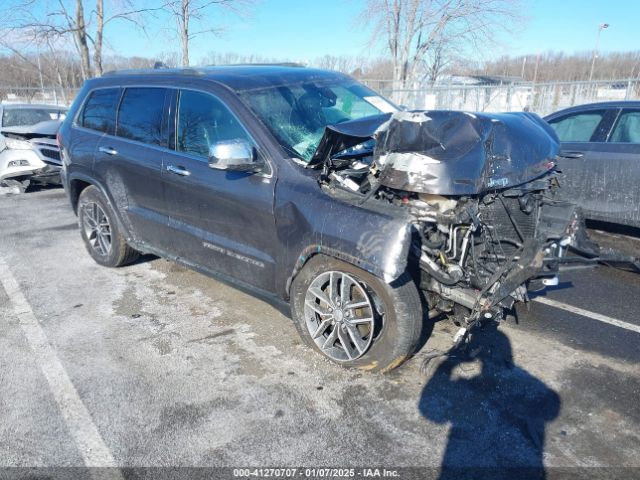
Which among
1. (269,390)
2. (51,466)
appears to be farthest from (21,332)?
(269,390)

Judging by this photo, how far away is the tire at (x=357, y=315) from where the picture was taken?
3.11m

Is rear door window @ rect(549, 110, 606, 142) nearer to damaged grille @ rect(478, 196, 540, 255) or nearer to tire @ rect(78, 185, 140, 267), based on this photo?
damaged grille @ rect(478, 196, 540, 255)

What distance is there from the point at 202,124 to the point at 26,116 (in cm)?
858

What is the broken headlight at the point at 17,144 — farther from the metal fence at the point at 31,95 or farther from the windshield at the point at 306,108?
the metal fence at the point at 31,95

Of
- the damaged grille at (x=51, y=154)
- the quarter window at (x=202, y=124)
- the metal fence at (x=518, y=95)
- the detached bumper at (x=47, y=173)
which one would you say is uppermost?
the metal fence at (x=518, y=95)

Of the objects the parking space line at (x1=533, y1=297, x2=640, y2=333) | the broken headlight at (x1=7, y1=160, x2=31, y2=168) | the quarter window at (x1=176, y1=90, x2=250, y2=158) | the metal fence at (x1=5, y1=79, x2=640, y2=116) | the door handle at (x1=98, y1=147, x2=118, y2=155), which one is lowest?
the parking space line at (x1=533, y1=297, x2=640, y2=333)

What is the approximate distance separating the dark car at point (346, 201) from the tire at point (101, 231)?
0.81 meters

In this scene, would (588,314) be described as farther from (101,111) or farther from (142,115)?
(101,111)

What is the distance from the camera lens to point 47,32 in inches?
495

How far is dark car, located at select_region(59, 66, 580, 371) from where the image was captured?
3.11 metres

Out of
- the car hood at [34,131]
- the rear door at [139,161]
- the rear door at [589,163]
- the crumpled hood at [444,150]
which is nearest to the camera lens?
the crumpled hood at [444,150]

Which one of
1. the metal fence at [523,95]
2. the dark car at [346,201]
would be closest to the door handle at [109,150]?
the dark car at [346,201]

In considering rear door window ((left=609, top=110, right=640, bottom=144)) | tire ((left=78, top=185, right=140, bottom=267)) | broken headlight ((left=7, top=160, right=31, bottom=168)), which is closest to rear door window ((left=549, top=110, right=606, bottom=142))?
rear door window ((left=609, top=110, right=640, bottom=144))

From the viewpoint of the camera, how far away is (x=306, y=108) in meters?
3.95
